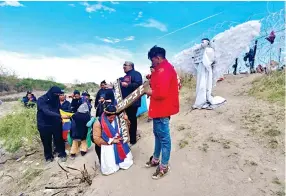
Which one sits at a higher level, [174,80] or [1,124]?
[174,80]

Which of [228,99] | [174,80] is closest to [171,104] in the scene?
[174,80]

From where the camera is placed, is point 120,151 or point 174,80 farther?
point 120,151

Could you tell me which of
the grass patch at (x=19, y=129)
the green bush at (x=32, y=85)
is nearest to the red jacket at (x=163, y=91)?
the grass patch at (x=19, y=129)

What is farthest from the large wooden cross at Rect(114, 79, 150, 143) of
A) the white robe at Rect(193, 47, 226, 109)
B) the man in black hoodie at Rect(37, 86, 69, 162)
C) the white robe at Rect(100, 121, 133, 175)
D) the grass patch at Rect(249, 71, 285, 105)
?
the grass patch at Rect(249, 71, 285, 105)

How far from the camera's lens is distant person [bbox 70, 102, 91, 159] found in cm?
557

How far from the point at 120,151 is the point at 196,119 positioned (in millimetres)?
2187

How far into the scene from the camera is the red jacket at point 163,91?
363cm

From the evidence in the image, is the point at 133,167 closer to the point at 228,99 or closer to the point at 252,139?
the point at 252,139

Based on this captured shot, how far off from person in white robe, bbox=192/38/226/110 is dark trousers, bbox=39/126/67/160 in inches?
128

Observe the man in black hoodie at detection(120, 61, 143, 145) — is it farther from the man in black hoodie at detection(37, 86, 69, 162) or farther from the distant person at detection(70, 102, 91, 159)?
the man in black hoodie at detection(37, 86, 69, 162)

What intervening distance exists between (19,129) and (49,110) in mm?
1834

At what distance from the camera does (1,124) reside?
22.6ft

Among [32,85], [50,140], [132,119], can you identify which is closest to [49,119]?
[50,140]

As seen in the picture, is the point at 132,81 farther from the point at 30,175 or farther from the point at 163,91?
the point at 30,175
